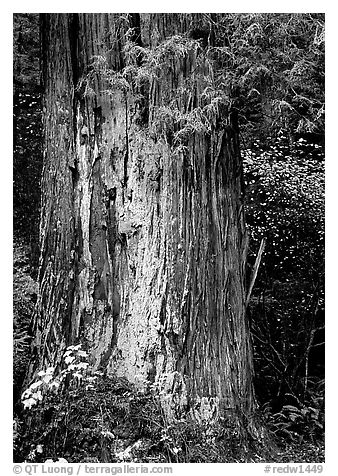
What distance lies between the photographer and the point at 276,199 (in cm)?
517

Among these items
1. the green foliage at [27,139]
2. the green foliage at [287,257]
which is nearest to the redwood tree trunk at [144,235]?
the green foliage at [27,139]

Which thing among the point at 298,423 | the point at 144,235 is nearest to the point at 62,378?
the point at 144,235

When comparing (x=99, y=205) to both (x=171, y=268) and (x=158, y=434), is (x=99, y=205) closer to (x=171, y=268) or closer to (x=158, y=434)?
(x=171, y=268)

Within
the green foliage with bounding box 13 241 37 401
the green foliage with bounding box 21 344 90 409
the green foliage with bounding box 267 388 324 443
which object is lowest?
the green foliage with bounding box 267 388 324 443

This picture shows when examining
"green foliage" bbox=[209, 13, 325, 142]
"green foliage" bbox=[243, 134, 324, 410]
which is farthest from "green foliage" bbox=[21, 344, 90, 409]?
"green foliage" bbox=[209, 13, 325, 142]

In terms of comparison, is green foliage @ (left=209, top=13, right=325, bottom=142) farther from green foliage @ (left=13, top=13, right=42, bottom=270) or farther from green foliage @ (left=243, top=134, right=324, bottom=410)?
green foliage @ (left=13, top=13, right=42, bottom=270)

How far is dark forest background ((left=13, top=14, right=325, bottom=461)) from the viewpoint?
12.3ft

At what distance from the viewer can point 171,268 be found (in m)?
3.70

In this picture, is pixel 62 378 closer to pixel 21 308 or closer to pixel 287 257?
pixel 21 308

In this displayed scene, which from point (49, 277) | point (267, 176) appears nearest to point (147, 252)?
point (49, 277)

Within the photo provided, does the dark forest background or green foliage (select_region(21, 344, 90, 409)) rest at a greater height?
the dark forest background

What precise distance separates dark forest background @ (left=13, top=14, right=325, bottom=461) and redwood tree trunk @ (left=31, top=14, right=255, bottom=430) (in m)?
0.26

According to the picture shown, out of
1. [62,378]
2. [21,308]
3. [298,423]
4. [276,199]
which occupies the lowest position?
[298,423]

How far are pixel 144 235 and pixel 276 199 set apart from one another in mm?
1827
